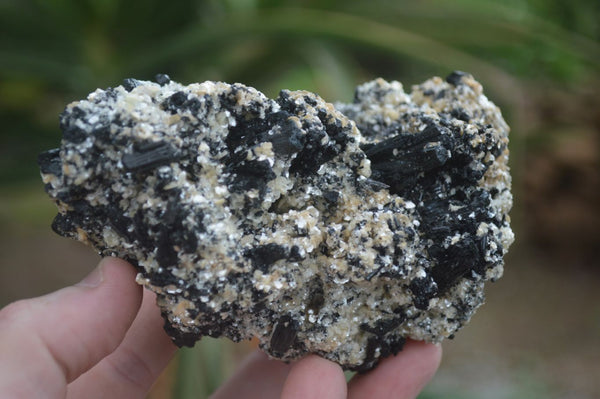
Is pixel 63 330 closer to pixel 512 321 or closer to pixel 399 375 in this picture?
pixel 399 375

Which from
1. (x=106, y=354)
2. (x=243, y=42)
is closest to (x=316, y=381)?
(x=106, y=354)

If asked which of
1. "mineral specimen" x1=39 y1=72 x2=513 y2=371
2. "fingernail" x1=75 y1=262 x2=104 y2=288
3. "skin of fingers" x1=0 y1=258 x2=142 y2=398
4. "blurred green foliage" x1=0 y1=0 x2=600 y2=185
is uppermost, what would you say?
"blurred green foliage" x1=0 y1=0 x2=600 y2=185

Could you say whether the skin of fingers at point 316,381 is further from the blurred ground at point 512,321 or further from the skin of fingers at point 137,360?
the blurred ground at point 512,321

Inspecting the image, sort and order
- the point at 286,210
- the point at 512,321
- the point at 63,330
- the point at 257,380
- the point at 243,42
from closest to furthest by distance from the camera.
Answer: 1. the point at 63,330
2. the point at 286,210
3. the point at 257,380
4. the point at 243,42
5. the point at 512,321

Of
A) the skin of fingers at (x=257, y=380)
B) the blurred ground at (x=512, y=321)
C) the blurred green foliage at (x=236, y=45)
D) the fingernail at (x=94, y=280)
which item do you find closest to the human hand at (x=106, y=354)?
the fingernail at (x=94, y=280)

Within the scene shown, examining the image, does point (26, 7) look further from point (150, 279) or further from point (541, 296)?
point (541, 296)

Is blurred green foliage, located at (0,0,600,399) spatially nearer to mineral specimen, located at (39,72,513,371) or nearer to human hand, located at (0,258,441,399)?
human hand, located at (0,258,441,399)

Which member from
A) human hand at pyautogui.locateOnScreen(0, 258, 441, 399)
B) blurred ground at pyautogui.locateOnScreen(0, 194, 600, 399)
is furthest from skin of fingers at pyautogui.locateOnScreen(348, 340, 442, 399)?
blurred ground at pyautogui.locateOnScreen(0, 194, 600, 399)
